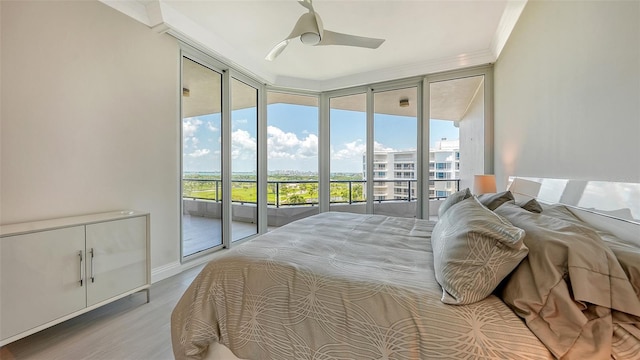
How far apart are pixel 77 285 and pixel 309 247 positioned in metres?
1.65

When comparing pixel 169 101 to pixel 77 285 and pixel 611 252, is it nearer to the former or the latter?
pixel 77 285

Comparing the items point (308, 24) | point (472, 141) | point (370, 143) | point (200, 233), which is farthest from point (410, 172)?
point (200, 233)

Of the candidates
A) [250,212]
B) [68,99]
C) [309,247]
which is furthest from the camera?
[250,212]

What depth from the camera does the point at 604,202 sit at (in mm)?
1106

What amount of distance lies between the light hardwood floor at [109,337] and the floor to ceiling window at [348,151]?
312 cm

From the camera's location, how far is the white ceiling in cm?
235

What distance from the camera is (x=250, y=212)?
4.05 metres

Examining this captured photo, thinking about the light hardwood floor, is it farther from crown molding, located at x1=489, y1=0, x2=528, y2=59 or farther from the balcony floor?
crown molding, located at x1=489, y1=0, x2=528, y2=59

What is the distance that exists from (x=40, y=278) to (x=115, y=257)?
0.40m

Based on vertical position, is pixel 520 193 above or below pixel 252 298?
above

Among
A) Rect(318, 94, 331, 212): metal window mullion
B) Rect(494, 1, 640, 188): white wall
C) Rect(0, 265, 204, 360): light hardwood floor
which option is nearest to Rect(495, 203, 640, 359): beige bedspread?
Rect(494, 1, 640, 188): white wall

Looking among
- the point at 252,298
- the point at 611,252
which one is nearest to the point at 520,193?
the point at 611,252

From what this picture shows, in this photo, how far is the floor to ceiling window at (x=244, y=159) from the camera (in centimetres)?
360

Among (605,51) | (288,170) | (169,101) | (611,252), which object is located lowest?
(611,252)
